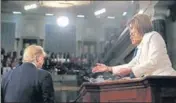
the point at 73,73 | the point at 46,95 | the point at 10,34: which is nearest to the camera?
the point at 46,95

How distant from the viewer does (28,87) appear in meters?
2.07

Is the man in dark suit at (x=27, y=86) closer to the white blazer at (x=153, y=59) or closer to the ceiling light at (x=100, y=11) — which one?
the white blazer at (x=153, y=59)

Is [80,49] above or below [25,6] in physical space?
below

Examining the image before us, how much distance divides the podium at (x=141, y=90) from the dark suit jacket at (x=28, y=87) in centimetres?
34

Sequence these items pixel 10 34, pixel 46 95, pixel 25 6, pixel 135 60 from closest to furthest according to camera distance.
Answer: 1. pixel 46 95
2. pixel 135 60
3. pixel 25 6
4. pixel 10 34

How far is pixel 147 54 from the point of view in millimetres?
2164

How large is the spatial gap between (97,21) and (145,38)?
12.0 metres

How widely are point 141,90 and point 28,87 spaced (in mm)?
689

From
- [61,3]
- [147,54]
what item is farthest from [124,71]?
[61,3]

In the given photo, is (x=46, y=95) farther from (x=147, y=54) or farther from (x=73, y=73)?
(x=73, y=73)

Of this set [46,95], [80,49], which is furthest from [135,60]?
[80,49]

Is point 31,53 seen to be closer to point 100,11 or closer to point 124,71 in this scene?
point 124,71

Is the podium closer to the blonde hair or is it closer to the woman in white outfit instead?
the woman in white outfit

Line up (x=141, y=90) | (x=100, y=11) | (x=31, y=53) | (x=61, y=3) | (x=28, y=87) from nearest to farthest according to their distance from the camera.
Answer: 1. (x=141, y=90)
2. (x=28, y=87)
3. (x=31, y=53)
4. (x=61, y=3)
5. (x=100, y=11)
